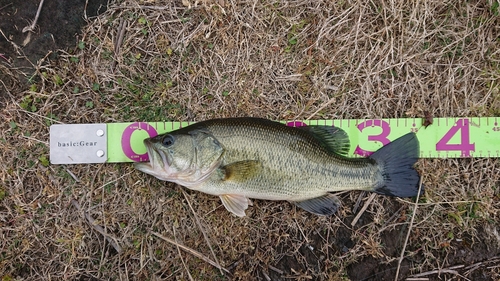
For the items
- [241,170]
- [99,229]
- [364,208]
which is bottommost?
[99,229]

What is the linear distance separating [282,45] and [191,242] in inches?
91.9

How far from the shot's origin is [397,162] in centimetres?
354

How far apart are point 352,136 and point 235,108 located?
1285mm

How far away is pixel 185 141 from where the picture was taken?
3.31m

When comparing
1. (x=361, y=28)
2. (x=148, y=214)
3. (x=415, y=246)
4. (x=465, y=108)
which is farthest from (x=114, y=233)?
(x=465, y=108)

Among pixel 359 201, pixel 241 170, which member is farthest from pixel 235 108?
pixel 359 201

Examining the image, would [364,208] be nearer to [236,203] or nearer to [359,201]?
[359,201]

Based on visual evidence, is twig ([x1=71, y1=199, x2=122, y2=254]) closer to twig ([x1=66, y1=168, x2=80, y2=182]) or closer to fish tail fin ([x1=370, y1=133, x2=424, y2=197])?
twig ([x1=66, y1=168, x2=80, y2=182])

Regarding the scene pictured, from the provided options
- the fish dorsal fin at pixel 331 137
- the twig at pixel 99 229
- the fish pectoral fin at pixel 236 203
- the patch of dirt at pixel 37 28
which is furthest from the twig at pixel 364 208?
the patch of dirt at pixel 37 28

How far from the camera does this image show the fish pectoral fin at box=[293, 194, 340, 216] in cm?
362

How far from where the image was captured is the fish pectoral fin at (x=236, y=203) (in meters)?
3.56

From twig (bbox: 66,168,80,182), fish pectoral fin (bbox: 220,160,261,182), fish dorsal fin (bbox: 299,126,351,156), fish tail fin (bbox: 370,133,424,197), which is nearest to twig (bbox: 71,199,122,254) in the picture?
twig (bbox: 66,168,80,182)

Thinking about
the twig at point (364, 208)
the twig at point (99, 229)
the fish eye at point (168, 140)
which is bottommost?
the twig at point (99, 229)

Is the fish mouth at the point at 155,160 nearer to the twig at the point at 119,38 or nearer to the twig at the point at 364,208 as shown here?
the twig at the point at 119,38
